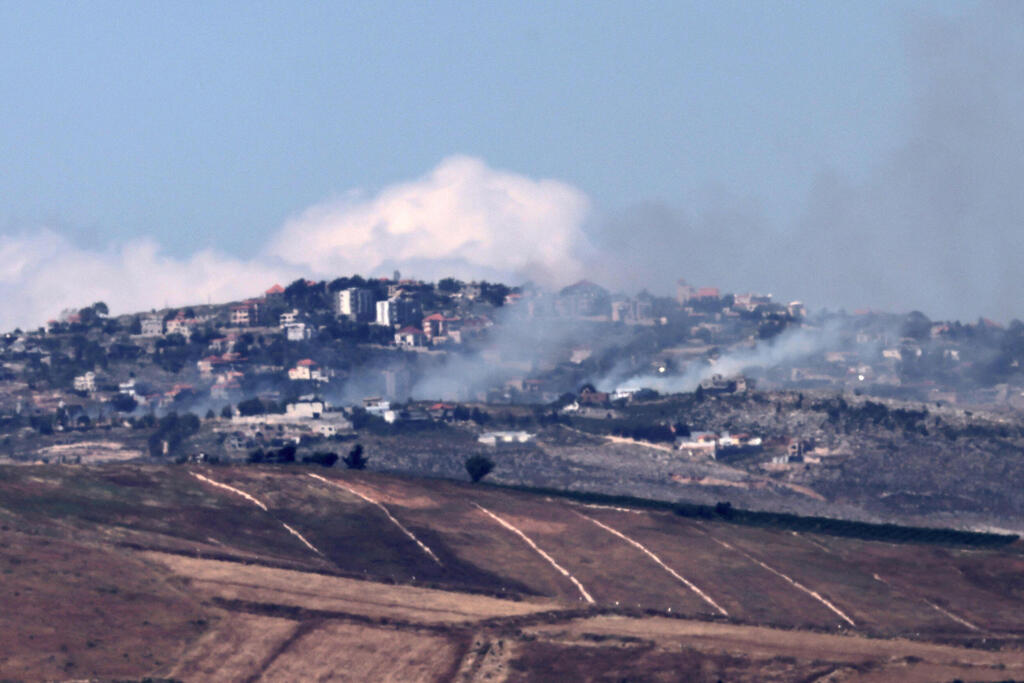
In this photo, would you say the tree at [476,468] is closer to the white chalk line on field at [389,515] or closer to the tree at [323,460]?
the tree at [323,460]

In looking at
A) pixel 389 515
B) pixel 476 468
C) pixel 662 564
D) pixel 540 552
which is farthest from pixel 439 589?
pixel 476 468

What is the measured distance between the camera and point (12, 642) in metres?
74.5

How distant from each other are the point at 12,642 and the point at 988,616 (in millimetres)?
56256

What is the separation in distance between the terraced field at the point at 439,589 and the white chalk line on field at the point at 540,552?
0.26 m

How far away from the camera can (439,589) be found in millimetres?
91875

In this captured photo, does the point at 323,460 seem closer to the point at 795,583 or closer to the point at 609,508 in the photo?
the point at 609,508

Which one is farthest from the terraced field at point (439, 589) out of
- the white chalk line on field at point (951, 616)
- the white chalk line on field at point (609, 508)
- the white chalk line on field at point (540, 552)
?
the white chalk line on field at point (609, 508)

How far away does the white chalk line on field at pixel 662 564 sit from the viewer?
9681cm

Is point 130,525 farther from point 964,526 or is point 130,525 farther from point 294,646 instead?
point 964,526

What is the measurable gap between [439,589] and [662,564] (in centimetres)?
1872

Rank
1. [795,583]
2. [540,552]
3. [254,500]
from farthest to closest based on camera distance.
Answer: [254,500], [540,552], [795,583]

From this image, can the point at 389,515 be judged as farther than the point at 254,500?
Yes

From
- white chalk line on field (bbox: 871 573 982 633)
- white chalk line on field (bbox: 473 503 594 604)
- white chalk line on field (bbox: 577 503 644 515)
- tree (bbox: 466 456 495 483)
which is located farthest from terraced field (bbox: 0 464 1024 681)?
tree (bbox: 466 456 495 483)

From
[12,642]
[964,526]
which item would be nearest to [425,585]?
[12,642]
